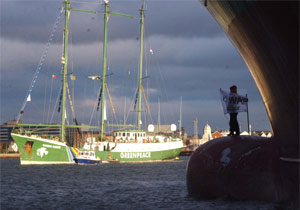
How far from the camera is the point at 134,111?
6612 cm

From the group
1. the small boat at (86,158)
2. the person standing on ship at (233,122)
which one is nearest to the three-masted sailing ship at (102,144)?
the small boat at (86,158)

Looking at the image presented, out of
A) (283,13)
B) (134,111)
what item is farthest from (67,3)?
(283,13)

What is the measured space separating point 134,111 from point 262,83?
2034 inches

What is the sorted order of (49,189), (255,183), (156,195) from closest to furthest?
(255,183), (156,195), (49,189)

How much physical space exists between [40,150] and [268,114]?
140 feet

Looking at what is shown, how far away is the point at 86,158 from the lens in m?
56.3

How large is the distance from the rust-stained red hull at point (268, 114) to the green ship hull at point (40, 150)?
3936 centimetres

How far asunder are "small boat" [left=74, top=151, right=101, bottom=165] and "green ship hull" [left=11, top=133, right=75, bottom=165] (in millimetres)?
1304

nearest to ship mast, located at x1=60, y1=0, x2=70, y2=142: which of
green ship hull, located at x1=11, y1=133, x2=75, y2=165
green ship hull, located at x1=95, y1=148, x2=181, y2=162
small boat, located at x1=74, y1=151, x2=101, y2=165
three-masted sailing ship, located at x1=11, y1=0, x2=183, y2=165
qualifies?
three-masted sailing ship, located at x1=11, y1=0, x2=183, y2=165

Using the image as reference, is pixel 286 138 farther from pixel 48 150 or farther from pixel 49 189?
pixel 48 150

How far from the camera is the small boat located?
5605 cm

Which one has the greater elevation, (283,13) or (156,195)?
(283,13)

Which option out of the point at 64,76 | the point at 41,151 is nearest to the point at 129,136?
the point at 64,76

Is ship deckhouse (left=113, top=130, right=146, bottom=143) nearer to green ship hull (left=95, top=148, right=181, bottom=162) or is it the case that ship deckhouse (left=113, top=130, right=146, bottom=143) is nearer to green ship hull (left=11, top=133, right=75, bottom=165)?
green ship hull (left=95, top=148, right=181, bottom=162)
